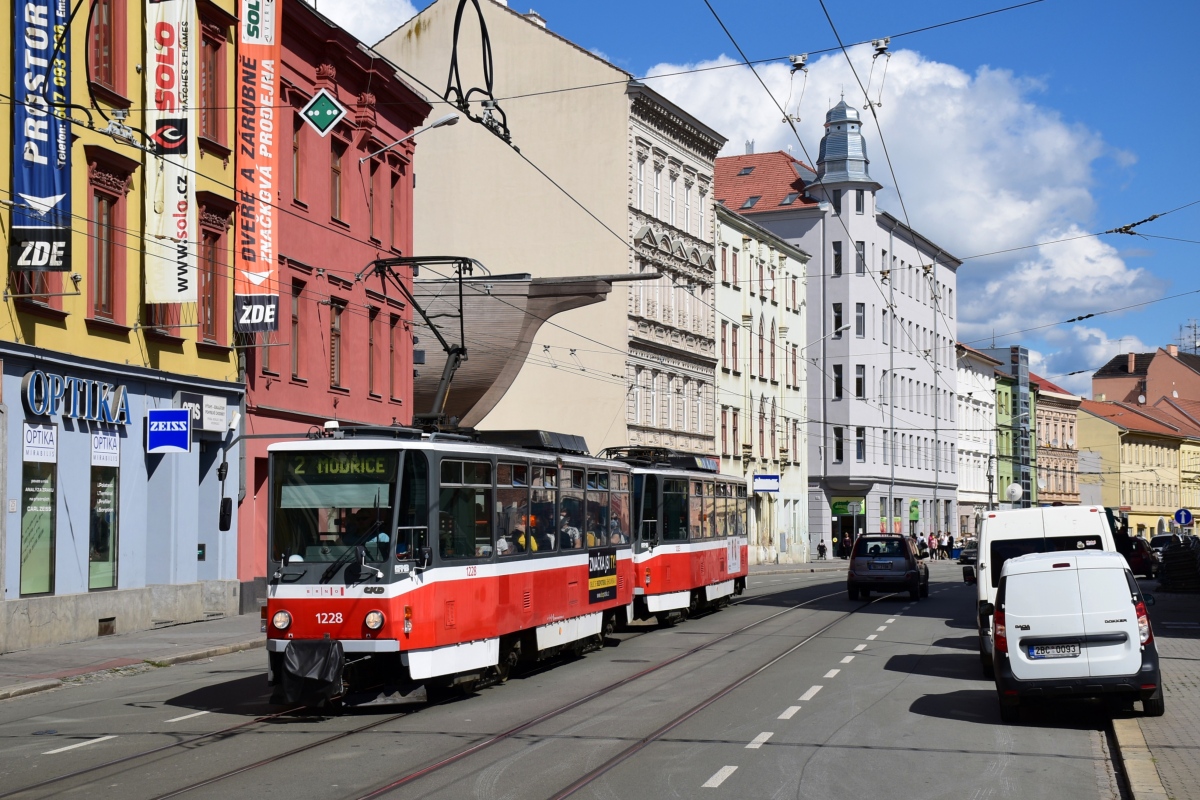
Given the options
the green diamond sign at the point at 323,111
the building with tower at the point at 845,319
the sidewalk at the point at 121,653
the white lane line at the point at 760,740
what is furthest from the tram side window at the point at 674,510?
the building with tower at the point at 845,319

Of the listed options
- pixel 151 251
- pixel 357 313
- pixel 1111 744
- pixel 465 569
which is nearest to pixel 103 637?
pixel 151 251

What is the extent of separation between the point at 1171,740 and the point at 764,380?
61.6m

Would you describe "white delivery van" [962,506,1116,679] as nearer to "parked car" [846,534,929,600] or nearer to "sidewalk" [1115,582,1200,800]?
"sidewalk" [1115,582,1200,800]

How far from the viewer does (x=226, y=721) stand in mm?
14656

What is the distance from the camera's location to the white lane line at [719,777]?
1098cm

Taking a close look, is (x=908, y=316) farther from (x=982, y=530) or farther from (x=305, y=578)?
(x=305, y=578)

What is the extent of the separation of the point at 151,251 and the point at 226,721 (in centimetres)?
1394

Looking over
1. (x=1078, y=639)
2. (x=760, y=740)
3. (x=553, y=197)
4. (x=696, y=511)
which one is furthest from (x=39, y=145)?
(x=553, y=197)

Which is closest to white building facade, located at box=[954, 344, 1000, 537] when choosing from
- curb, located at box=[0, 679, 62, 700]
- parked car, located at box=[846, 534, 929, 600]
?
parked car, located at box=[846, 534, 929, 600]

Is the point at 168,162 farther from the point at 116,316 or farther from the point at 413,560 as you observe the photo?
the point at 413,560

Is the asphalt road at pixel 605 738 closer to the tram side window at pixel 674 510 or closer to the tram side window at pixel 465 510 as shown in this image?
the tram side window at pixel 465 510

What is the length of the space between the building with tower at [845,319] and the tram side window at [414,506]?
67084 mm

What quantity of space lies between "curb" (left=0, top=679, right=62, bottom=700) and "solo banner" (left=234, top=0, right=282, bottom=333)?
12.5 meters

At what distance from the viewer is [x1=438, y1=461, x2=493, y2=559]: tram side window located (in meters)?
16.1
